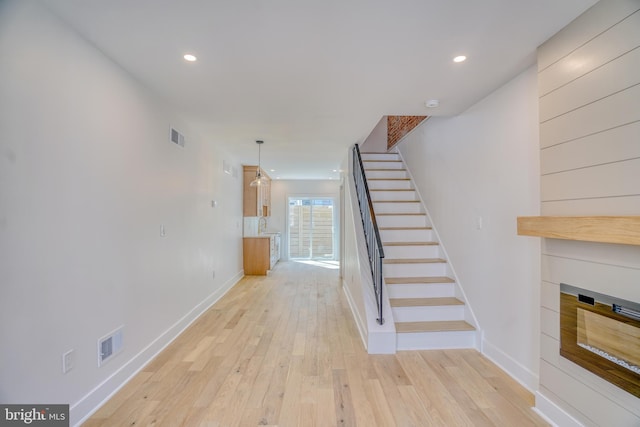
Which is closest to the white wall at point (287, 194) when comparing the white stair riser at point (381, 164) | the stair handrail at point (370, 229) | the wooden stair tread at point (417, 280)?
the white stair riser at point (381, 164)

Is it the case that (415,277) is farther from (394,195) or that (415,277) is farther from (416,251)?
(394,195)

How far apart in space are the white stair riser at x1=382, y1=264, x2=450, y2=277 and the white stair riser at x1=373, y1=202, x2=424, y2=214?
1096 mm

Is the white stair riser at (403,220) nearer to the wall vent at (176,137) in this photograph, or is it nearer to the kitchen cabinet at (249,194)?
the wall vent at (176,137)

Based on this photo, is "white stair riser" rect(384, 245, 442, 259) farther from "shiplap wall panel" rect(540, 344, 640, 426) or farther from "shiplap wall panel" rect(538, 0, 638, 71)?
"shiplap wall panel" rect(538, 0, 638, 71)

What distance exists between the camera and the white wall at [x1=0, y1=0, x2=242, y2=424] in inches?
54.7

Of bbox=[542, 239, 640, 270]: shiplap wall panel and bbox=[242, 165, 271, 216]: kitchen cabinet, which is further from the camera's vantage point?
bbox=[242, 165, 271, 216]: kitchen cabinet

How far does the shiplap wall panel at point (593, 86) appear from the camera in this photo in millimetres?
1389

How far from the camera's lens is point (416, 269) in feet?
11.4

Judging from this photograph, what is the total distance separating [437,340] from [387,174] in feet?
9.67

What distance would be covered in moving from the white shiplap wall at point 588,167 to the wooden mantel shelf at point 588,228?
0.40 ft

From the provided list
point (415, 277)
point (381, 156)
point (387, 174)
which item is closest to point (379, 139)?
point (381, 156)

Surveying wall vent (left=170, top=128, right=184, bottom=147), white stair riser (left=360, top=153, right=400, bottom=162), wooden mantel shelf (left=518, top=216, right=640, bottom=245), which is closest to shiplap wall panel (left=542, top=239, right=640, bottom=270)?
wooden mantel shelf (left=518, top=216, right=640, bottom=245)

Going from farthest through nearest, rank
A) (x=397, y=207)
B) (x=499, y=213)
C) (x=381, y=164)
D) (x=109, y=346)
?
(x=381, y=164), (x=397, y=207), (x=499, y=213), (x=109, y=346)

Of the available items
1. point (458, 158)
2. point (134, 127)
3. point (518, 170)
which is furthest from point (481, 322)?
point (134, 127)
